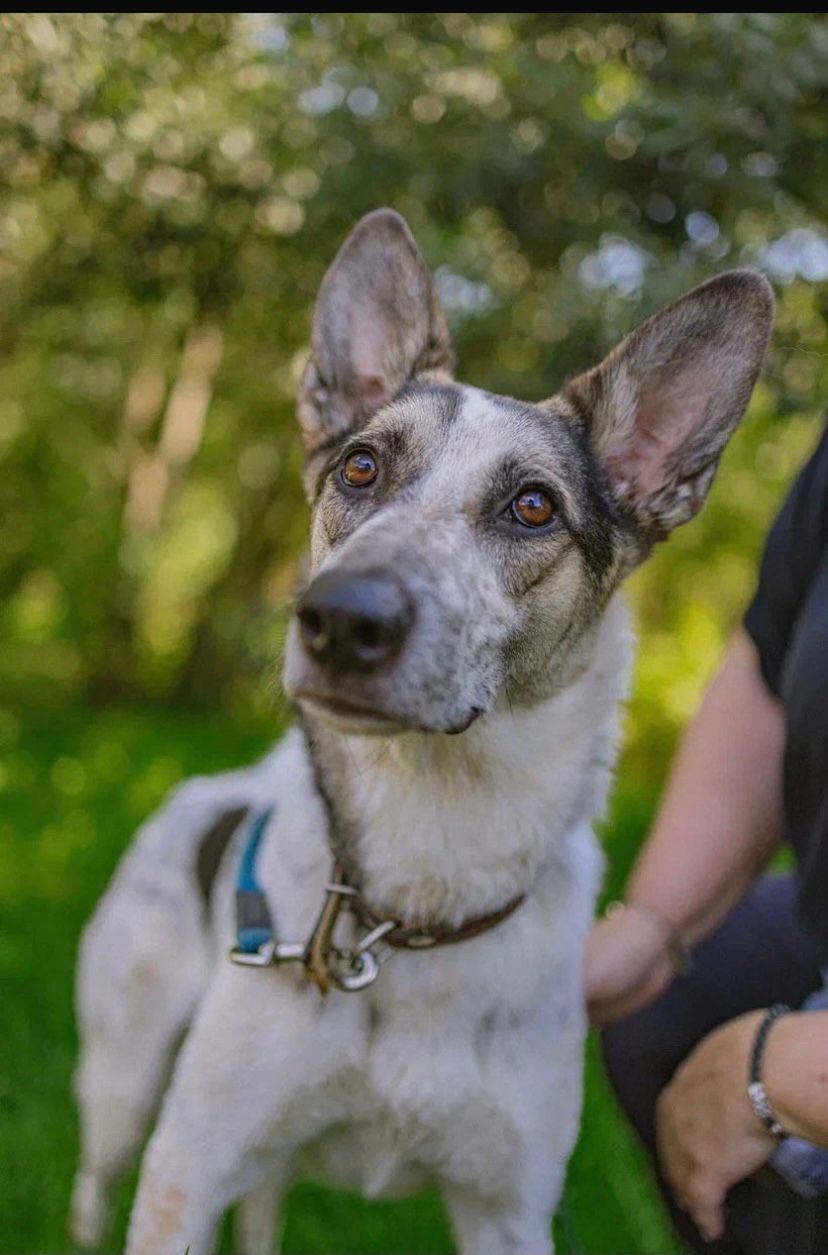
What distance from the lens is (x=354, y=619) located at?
5.93 feet

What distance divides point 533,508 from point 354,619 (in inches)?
26.7

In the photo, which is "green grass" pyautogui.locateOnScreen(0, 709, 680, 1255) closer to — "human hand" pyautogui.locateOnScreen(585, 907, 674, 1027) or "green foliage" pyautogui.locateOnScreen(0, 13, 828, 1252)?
"green foliage" pyautogui.locateOnScreen(0, 13, 828, 1252)

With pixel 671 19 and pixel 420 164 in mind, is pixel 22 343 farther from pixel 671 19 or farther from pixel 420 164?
pixel 671 19

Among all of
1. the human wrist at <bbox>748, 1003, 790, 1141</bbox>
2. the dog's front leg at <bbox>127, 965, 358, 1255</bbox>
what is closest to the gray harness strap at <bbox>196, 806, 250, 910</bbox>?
the dog's front leg at <bbox>127, 965, 358, 1255</bbox>

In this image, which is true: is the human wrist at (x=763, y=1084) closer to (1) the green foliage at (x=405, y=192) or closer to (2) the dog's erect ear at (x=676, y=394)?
(2) the dog's erect ear at (x=676, y=394)

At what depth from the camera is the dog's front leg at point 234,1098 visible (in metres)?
2.31

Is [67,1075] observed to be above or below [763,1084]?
below

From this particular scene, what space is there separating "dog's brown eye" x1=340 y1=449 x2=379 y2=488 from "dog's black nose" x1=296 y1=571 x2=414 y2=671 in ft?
1.84

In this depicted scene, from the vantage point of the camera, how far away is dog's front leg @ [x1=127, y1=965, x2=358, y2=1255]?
2.31 metres

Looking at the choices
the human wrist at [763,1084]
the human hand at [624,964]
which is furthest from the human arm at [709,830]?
the human wrist at [763,1084]

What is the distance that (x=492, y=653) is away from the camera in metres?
2.17

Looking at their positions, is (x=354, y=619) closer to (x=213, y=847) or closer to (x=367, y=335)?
(x=367, y=335)

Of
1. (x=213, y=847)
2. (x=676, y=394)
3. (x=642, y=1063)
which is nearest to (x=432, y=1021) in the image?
(x=213, y=847)

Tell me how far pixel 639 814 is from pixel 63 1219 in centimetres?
517
